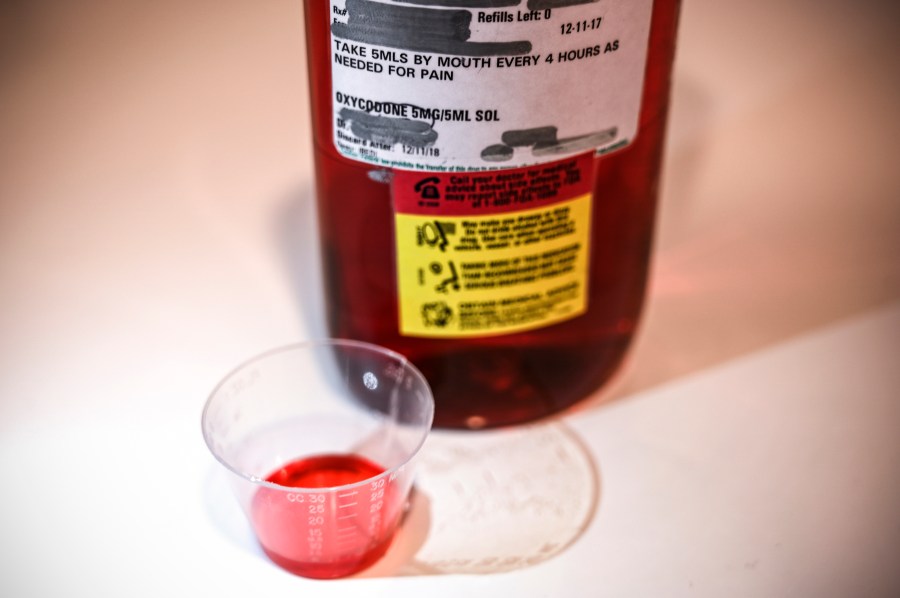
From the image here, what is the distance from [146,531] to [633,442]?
25cm

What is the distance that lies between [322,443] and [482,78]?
22 cm

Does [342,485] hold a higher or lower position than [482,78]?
lower

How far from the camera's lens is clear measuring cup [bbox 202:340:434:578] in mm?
492

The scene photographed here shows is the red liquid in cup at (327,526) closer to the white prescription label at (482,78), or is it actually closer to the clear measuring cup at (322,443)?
the clear measuring cup at (322,443)

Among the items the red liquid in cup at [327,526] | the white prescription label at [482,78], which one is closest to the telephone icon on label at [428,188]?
the white prescription label at [482,78]

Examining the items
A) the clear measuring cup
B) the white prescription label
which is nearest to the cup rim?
the clear measuring cup

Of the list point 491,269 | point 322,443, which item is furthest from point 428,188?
point 322,443

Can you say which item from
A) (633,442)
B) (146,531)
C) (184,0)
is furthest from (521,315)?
(184,0)

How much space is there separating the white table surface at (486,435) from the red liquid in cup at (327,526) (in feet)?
0.04

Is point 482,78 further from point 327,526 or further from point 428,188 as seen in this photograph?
point 327,526

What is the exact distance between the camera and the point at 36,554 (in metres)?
Answer: 0.52

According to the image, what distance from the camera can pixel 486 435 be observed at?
0.59 m

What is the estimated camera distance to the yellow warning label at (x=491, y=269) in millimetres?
536

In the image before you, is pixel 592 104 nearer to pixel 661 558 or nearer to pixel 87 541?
pixel 661 558
